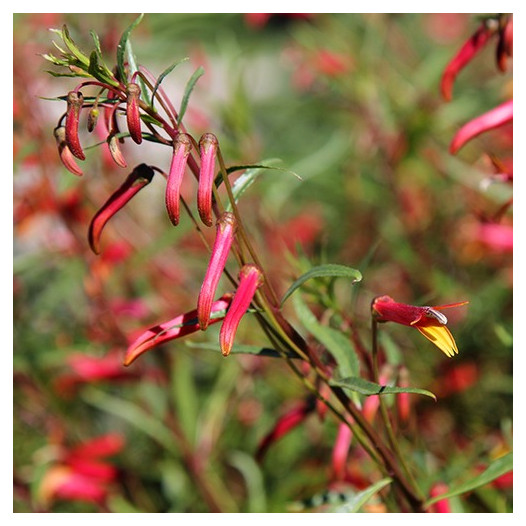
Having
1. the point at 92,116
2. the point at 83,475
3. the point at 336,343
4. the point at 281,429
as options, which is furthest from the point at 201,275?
the point at 92,116

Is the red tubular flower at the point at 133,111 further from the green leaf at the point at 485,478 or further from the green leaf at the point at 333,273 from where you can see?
the green leaf at the point at 485,478

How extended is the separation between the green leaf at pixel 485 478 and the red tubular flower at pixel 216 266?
35 centimetres

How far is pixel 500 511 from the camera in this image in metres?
1.05

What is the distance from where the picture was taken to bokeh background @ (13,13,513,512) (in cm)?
145

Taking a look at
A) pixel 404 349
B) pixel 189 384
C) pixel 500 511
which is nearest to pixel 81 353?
pixel 189 384

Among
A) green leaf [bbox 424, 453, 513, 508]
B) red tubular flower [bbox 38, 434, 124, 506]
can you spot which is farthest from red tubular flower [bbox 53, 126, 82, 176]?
red tubular flower [bbox 38, 434, 124, 506]

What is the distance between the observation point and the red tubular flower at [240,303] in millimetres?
677

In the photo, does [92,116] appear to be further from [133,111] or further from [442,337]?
[442,337]

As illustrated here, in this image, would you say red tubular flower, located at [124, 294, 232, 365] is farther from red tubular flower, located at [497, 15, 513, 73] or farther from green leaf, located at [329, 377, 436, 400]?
red tubular flower, located at [497, 15, 513, 73]

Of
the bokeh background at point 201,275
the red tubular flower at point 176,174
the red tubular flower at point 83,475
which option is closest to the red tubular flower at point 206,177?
the red tubular flower at point 176,174

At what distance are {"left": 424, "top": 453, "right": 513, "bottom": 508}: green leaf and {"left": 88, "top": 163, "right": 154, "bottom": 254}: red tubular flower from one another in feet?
1.47

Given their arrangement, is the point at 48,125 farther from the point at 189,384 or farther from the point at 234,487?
the point at 234,487

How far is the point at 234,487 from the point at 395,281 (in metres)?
0.58

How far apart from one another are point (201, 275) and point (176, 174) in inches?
50.1
